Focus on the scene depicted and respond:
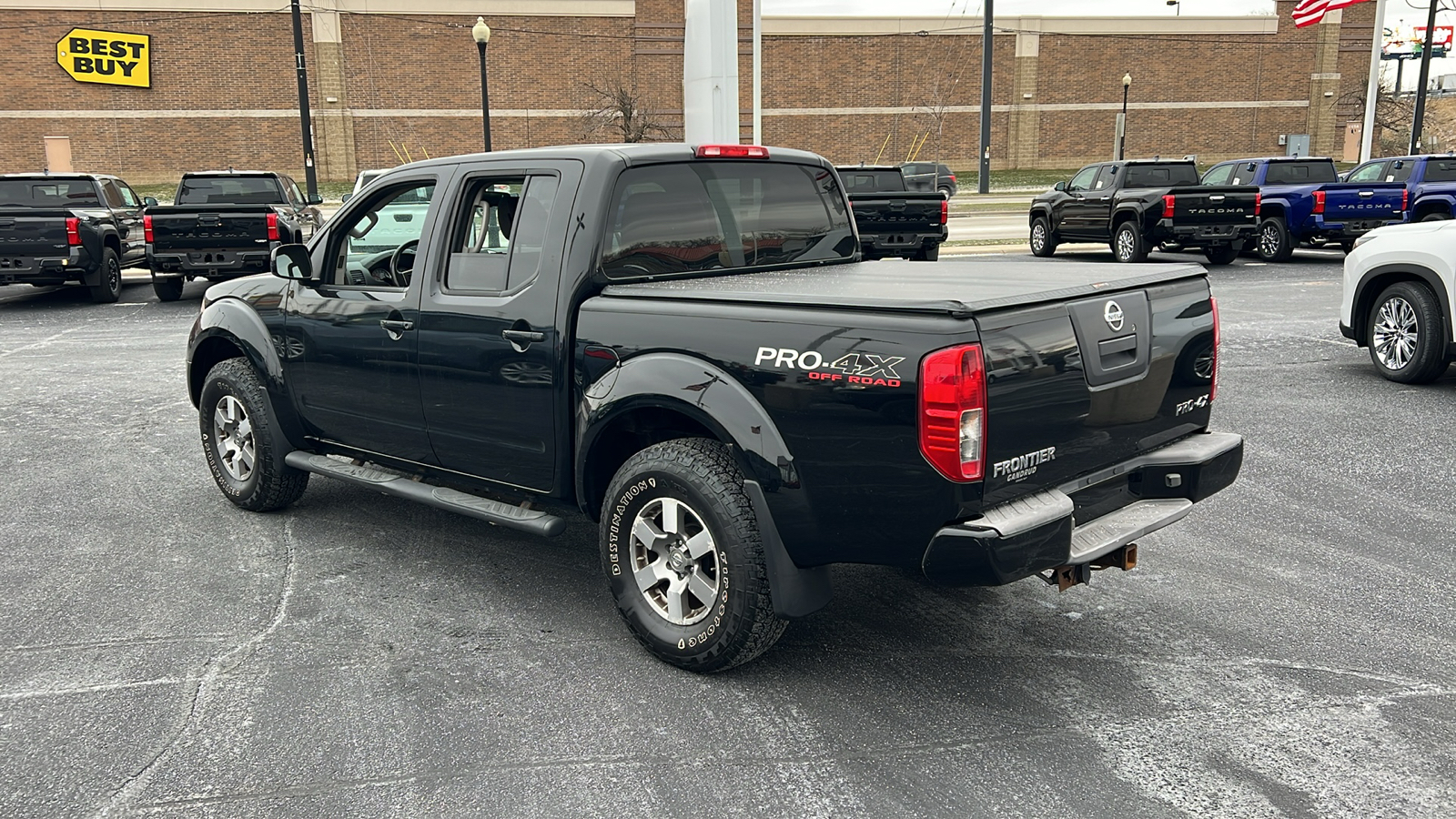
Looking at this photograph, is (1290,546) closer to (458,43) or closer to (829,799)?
(829,799)

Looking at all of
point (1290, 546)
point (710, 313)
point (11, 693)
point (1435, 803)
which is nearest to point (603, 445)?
point (710, 313)

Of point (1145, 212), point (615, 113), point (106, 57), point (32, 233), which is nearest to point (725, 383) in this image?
point (32, 233)

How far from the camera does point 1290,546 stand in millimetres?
5453

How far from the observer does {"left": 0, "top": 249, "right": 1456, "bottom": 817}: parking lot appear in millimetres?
3336

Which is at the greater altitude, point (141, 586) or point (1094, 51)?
point (1094, 51)

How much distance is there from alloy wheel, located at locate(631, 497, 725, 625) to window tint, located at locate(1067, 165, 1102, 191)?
18.4 meters

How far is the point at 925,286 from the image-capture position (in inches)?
163

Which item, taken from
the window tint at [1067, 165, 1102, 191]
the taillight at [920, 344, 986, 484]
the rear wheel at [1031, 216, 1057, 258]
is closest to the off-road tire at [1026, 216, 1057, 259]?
the rear wheel at [1031, 216, 1057, 258]

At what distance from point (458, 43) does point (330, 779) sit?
50.4 meters

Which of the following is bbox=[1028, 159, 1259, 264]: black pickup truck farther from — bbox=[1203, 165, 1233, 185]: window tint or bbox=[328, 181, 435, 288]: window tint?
bbox=[328, 181, 435, 288]: window tint

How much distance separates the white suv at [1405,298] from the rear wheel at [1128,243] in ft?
31.5

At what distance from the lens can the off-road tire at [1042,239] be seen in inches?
851

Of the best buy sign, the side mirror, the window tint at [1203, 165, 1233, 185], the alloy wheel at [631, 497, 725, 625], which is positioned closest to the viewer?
the alloy wheel at [631, 497, 725, 625]

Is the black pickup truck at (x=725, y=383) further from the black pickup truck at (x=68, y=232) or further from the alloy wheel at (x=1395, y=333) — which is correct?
the black pickup truck at (x=68, y=232)
